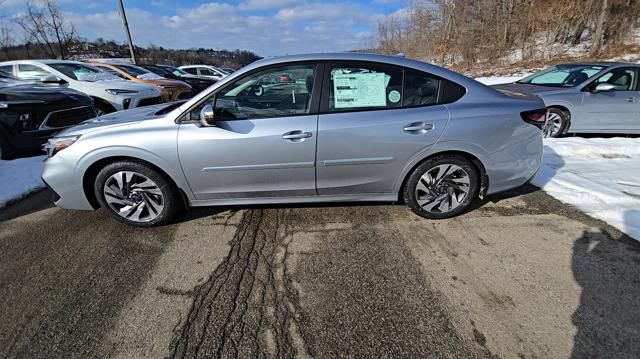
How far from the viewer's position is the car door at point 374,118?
275 centimetres

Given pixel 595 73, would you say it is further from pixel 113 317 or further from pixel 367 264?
pixel 113 317

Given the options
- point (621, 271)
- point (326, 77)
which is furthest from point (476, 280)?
point (326, 77)

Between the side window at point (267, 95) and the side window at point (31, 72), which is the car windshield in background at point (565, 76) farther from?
the side window at point (31, 72)

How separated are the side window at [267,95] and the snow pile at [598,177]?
3088 millimetres

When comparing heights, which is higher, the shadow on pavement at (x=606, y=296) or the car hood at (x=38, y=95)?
the car hood at (x=38, y=95)

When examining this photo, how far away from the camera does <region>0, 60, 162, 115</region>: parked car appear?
7062mm

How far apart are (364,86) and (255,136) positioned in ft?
3.57

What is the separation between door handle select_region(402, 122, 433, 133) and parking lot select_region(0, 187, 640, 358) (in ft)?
3.05

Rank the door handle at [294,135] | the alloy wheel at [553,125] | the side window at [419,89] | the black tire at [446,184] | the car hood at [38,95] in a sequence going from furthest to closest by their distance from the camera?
the alloy wheel at [553,125] < the car hood at [38,95] < the black tire at [446,184] < the side window at [419,89] < the door handle at [294,135]

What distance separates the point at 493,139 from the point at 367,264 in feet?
5.50

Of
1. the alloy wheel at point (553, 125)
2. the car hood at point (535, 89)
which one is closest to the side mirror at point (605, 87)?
the car hood at point (535, 89)

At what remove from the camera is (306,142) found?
2736 millimetres

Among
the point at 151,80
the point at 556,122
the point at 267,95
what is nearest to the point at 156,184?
the point at 267,95

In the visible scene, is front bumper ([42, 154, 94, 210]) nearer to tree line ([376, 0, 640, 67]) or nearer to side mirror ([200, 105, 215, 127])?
side mirror ([200, 105, 215, 127])
